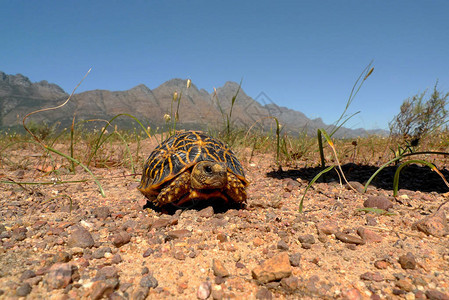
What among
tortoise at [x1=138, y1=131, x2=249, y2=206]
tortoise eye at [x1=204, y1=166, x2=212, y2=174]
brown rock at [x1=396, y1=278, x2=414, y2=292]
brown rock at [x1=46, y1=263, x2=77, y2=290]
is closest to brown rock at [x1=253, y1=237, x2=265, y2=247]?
tortoise at [x1=138, y1=131, x2=249, y2=206]

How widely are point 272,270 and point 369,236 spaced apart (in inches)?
34.5

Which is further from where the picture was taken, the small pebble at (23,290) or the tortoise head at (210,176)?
the tortoise head at (210,176)

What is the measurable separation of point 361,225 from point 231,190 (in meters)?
1.13

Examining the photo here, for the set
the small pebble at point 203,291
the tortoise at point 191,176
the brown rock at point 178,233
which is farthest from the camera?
the tortoise at point 191,176

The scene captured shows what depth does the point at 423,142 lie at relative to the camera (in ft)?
14.4

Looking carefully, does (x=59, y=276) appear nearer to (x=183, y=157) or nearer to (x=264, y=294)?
(x=264, y=294)

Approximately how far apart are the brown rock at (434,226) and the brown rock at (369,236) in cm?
35

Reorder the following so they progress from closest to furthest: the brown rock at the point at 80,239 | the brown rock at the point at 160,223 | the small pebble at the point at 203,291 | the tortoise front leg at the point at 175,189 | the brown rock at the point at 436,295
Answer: the brown rock at the point at 436,295 → the small pebble at the point at 203,291 → the brown rock at the point at 80,239 → the brown rock at the point at 160,223 → the tortoise front leg at the point at 175,189

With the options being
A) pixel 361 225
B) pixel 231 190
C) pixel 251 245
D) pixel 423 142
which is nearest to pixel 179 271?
pixel 251 245

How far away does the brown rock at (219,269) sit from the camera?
4.53ft

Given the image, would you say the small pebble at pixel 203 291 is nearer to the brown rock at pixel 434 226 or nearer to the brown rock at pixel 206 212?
the brown rock at pixel 206 212

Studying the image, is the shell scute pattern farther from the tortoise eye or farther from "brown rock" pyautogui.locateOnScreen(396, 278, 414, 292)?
"brown rock" pyautogui.locateOnScreen(396, 278, 414, 292)

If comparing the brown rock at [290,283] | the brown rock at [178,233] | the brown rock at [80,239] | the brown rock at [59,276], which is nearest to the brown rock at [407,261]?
the brown rock at [290,283]

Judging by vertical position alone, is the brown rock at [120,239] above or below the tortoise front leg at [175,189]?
below
